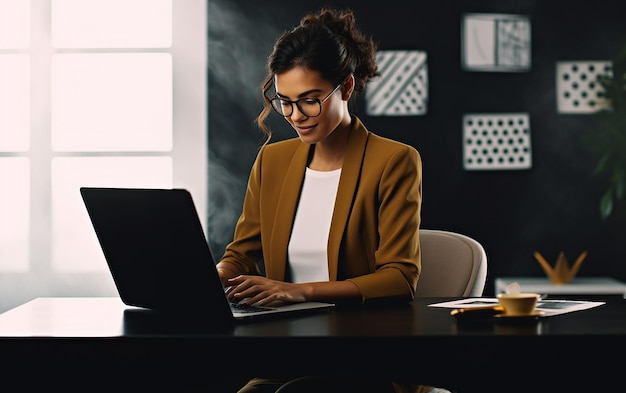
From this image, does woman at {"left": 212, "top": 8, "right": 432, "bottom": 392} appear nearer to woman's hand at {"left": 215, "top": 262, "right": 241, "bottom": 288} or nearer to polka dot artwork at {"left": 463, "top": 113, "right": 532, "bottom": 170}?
woman's hand at {"left": 215, "top": 262, "right": 241, "bottom": 288}

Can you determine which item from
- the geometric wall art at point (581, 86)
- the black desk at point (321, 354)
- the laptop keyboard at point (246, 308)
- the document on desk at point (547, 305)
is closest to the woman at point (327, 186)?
the document on desk at point (547, 305)

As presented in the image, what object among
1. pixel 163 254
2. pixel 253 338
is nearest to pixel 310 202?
pixel 163 254

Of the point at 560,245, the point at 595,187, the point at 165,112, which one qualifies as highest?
the point at 165,112

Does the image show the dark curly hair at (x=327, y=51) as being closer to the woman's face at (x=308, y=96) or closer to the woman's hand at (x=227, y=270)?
the woman's face at (x=308, y=96)

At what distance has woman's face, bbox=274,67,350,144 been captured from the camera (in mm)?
1862

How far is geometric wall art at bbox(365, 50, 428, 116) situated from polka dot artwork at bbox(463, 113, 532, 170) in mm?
261

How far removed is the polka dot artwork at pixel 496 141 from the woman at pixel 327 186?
2.12 metres

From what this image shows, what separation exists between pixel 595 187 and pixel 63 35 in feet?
9.11

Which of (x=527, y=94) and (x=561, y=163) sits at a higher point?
(x=527, y=94)

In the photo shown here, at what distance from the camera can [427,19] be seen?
162 inches

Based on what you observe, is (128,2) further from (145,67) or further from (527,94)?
(527,94)

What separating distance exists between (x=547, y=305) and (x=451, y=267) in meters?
0.46

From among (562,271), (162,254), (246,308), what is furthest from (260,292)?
(562,271)

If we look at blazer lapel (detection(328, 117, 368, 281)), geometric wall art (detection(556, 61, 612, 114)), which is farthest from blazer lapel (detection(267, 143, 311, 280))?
geometric wall art (detection(556, 61, 612, 114))
